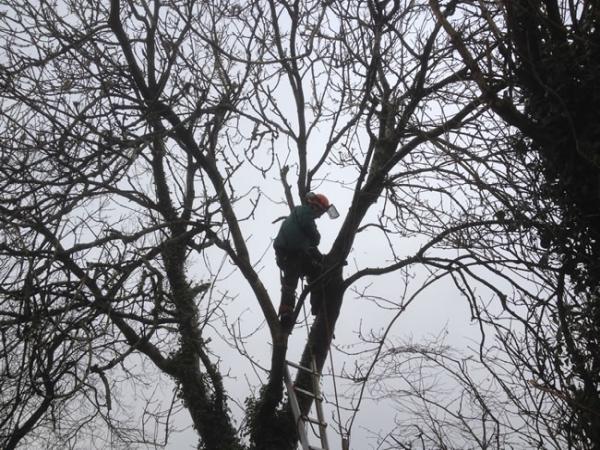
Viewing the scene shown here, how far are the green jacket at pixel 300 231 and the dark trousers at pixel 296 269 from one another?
9 centimetres

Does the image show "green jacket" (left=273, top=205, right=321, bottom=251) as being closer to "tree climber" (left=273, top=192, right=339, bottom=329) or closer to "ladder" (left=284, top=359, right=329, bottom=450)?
"tree climber" (left=273, top=192, right=339, bottom=329)

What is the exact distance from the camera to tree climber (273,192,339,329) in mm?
6441

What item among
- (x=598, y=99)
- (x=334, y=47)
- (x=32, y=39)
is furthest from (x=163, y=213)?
(x=598, y=99)

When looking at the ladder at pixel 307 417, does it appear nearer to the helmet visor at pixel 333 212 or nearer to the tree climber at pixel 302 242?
the tree climber at pixel 302 242

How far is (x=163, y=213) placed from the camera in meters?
6.34

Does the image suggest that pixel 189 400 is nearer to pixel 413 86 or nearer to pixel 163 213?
pixel 163 213

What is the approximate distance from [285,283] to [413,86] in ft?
7.69

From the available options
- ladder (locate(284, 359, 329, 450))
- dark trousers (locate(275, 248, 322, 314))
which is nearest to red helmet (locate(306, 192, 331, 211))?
dark trousers (locate(275, 248, 322, 314))

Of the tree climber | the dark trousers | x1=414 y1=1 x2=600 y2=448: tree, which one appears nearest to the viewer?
x1=414 y1=1 x2=600 y2=448: tree

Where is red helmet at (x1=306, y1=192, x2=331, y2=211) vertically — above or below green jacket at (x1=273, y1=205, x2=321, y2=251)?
above

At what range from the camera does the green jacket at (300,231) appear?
21.2ft

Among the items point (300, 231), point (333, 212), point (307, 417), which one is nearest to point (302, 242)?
point (300, 231)

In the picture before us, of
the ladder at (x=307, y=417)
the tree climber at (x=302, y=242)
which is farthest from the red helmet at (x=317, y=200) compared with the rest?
the ladder at (x=307, y=417)

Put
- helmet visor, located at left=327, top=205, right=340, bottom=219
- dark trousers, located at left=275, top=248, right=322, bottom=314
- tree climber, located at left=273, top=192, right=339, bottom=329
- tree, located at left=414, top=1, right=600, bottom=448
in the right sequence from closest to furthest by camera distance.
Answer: tree, located at left=414, top=1, right=600, bottom=448 → dark trousers, located at left=275, top=248, right=322, bottom=314 → tree climber, located at left=273, top=192, right=339, bottom=329 → helmet visor, located at left=327, top=205, right=340, bottom=219
